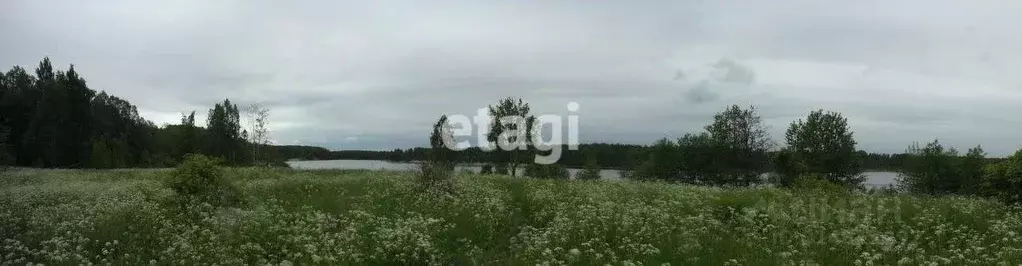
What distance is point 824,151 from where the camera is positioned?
190 feet

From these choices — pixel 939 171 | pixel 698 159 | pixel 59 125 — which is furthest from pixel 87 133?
pixel 939 171

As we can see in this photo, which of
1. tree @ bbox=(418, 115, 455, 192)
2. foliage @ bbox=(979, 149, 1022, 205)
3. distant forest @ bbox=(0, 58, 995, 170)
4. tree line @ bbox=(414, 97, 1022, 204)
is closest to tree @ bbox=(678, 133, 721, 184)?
tree line @ bbox=(414, 97, 1022, 204)

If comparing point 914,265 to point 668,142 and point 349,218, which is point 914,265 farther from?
point 668,142

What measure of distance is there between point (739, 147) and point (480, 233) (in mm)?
52368

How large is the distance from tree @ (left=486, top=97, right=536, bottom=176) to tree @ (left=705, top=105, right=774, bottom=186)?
19135 millimetres

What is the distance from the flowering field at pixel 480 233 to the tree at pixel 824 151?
40.0 metres

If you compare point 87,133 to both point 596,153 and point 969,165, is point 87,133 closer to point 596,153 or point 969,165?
point 596,153

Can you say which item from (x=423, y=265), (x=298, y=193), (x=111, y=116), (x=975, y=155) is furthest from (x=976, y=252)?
(x=111, y=116)

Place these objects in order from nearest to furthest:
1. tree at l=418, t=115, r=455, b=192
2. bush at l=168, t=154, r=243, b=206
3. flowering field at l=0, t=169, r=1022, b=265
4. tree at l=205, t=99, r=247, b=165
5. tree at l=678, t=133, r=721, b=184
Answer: flowering field at l=0, t=169, r=1022, b=265
bush at l=168, t=154, r=243, b=206
tree at l=418, t=115, r=455, b=192
tree at l=678, t=133, r=721, b=184
tree at l=205, t=99, r=247, b=165

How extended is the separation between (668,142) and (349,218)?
6356 centimetres

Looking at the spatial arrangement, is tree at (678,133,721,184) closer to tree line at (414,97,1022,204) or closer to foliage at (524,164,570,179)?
tree line at (414,97,1022,204)

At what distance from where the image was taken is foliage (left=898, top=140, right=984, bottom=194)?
67.7 m

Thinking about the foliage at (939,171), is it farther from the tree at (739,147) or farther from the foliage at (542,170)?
the foliage at (542,170)

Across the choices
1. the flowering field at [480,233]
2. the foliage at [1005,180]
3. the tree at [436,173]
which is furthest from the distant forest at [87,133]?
the foliage at [1005,180]
